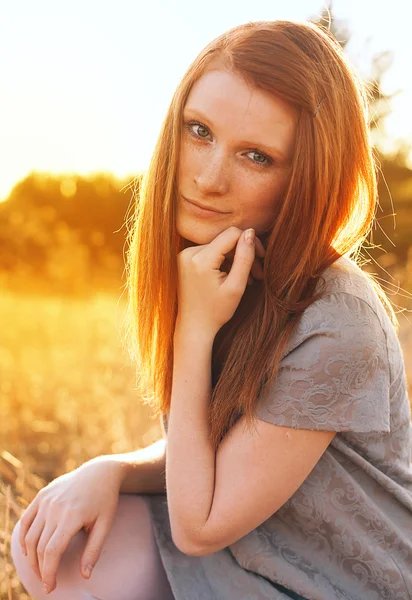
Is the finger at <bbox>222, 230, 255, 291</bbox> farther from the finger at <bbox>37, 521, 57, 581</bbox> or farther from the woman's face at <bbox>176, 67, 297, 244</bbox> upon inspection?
the finger at <bbox>37, 521, 57, 581</bbox>

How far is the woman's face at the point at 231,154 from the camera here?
4.90 feet

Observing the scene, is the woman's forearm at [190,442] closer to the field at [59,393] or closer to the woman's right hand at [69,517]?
the woman's right hand at [69,517]

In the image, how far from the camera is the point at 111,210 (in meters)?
7.02

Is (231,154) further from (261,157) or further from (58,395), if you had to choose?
(58,395)

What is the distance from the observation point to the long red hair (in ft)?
4.85

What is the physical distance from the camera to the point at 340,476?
1.54 metres

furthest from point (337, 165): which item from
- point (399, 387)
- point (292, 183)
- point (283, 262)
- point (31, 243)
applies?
point (31, 243)

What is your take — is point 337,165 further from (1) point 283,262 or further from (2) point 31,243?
(2) point 31,243

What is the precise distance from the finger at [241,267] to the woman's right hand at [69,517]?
1.99 ft

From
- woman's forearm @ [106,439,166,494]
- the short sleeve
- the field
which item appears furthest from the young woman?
the field

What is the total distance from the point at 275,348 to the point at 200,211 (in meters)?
0.35

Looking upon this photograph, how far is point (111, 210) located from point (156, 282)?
5351mm

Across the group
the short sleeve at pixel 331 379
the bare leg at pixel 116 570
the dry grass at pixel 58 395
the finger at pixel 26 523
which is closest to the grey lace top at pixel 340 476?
the short sleeve at pixel 331 379

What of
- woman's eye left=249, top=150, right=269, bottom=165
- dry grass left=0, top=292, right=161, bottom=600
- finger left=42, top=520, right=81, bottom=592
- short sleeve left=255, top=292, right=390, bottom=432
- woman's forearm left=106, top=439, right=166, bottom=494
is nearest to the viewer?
short sleeve left=255, top=292, right=390, bottom=432
